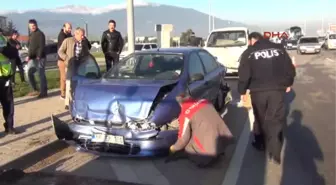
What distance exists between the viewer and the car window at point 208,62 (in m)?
7.80

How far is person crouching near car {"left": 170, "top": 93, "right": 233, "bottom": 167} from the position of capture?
5.10 m

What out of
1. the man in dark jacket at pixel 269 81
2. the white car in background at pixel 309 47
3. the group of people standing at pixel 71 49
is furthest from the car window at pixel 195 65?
the white car in background at pixel 309 47

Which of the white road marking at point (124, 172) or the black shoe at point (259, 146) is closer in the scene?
the white road marking at point (124, 172)

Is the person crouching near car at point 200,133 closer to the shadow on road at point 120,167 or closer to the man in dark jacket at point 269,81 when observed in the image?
the shadow on road at point 120,167

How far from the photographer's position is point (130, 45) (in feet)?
35.7

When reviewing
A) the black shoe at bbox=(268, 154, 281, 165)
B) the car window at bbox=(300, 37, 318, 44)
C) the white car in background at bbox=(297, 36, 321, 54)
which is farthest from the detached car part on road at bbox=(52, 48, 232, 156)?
the car window at bbox=(300, 37, 318, 44)

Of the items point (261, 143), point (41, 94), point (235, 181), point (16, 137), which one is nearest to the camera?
point (235, 181)

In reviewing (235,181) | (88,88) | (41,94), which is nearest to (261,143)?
(235,181)

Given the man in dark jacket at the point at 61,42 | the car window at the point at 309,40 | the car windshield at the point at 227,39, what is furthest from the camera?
the car window at the point at 309,40

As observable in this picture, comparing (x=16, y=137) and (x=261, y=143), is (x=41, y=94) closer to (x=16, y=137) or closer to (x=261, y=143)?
(x=16, y=137)

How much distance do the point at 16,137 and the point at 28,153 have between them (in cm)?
101

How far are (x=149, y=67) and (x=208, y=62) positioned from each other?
62.2 inches

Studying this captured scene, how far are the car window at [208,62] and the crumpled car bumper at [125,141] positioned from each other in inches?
98.9

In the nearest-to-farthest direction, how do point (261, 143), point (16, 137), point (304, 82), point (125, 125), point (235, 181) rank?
point (235, 181) → point (125, 125) → point (261, 143) → point (16, 137) → point (304, 82)
